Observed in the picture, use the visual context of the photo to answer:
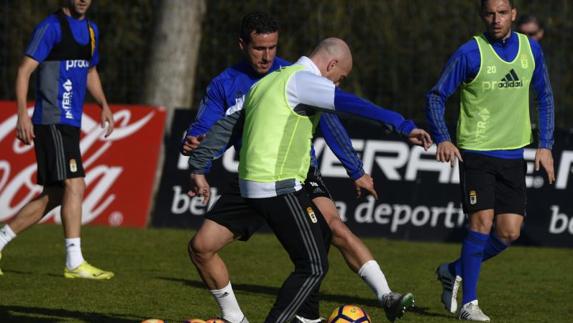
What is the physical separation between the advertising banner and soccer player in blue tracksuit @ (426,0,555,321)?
458cm

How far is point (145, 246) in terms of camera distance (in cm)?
1288

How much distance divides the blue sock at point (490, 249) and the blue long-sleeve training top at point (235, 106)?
4.73 feet

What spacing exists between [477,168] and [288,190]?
2.29 m

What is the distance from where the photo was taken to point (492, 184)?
8.93m

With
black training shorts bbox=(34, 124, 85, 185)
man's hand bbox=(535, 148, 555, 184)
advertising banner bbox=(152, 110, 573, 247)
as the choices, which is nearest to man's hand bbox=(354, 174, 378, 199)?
man's hand bbox=(535, 148, 555, 184)

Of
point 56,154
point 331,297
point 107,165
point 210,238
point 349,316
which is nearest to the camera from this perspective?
point 349,316

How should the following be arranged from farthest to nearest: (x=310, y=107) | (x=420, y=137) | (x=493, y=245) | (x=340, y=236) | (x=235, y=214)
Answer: (x=493, y=245)
(x=340, y=236)
(x=235, y=214)
(x=310, y=107)
(x=420, y=137)

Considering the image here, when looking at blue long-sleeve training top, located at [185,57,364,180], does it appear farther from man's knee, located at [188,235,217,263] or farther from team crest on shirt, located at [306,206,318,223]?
team crest on shirt, located at [306,206,318,223]

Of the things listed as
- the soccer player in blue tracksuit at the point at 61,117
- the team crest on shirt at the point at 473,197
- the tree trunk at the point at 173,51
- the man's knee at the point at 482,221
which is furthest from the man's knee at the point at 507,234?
the tree trunk at the point at 173,51

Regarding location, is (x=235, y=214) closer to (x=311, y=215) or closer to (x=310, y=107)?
(x=311, y=215)

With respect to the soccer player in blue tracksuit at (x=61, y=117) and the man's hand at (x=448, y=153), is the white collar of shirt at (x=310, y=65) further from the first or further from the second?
the soccer player in blue tracksuit at (x=61, y=117)

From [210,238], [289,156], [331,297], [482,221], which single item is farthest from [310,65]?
[331,297]

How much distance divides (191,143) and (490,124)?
231cm

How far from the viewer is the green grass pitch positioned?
8930 mm
